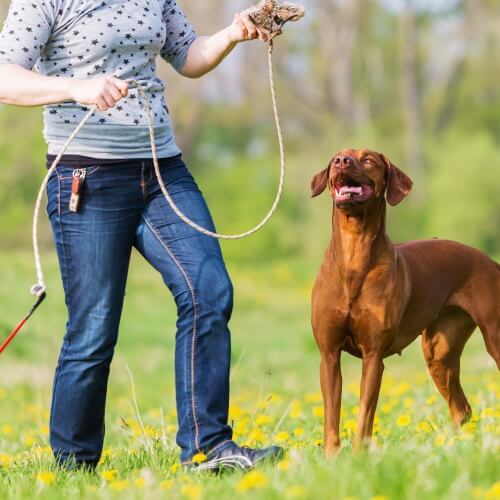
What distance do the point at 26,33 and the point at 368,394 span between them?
1845 millimetres

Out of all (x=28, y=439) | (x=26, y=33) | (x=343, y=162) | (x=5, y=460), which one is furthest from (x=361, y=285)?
(x=28, y=439)

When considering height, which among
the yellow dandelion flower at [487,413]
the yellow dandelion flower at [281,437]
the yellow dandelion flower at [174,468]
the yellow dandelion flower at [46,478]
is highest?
the yellow dandelion flower at [46,478]

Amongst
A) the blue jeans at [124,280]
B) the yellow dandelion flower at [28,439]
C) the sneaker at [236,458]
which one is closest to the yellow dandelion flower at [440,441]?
the sneaker at [236,458]

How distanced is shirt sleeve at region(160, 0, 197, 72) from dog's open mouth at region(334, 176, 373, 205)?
907mm

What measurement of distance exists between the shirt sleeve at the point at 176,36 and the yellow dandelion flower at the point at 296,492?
215 centimetres

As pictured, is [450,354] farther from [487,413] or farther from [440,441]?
[440,441]

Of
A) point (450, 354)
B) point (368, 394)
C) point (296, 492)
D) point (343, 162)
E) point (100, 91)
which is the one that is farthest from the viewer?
point (450, 354)

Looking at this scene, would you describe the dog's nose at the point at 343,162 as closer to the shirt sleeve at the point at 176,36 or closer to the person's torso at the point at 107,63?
the person's torso at the point at 107,63

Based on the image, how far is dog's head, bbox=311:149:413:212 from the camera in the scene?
403 cm

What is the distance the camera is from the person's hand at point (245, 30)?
163 inches

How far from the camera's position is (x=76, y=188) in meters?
4.02

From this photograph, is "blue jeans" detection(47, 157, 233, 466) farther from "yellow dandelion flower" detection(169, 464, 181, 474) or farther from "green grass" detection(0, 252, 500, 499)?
"green grass" detection(0, 252, 500, 499)

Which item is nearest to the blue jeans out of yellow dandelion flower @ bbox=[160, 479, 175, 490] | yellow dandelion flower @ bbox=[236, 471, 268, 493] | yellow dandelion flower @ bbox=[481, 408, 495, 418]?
yellow dandelion flower @ bbox=[160, 479, 175, 490]

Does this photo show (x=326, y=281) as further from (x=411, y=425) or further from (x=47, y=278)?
(x=47, y=278)
